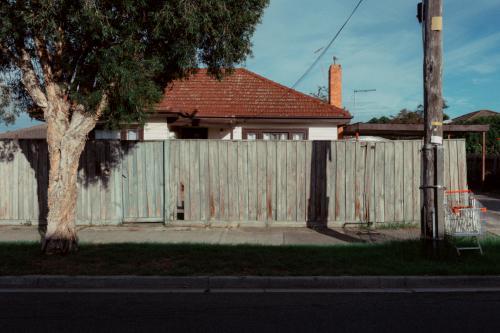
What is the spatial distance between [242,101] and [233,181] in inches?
219

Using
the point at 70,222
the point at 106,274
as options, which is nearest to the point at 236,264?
the point at 106,274

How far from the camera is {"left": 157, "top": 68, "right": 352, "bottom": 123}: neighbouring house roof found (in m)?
14.9

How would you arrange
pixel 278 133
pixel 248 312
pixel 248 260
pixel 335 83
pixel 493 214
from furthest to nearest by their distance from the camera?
pixel 335 83 < pixel 278 133 < pixel 493 214 < pixel 248 260 < pixel 248 312

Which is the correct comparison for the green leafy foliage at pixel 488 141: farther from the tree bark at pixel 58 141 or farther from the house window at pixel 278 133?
the tree bark at pixel 58 141

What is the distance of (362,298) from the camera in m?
5.95

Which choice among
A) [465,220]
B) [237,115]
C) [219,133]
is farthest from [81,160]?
[465,220]

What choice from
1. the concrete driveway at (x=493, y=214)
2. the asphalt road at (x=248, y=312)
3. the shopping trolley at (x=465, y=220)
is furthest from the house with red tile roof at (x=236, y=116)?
the asphalt road at (x=248, y=312)

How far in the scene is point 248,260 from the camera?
745 centimetres

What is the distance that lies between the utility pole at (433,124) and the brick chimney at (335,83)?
39.2ft

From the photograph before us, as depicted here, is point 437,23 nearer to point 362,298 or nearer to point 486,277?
point 486,277

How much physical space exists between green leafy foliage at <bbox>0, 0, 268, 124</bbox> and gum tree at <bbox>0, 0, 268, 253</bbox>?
0.02 metres

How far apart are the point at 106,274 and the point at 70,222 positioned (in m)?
1.67

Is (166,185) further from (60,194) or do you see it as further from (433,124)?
(433,124)

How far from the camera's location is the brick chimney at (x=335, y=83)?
63.7 ft
